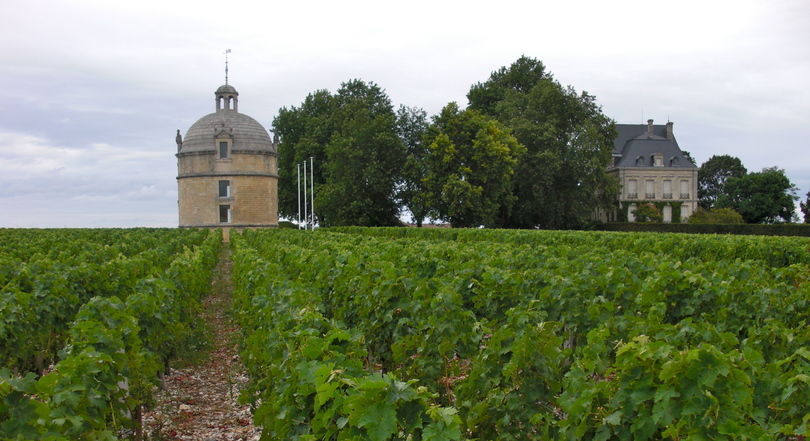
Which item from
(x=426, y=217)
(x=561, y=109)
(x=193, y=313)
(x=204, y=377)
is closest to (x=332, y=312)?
(x=204, y=377)

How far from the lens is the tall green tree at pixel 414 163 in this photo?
4533cm

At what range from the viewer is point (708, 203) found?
3275 inches

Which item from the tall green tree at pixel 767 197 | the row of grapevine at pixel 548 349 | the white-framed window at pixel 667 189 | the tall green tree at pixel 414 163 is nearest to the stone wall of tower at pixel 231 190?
the tall green tree at pixel 414 163

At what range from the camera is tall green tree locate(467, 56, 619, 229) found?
4688cm

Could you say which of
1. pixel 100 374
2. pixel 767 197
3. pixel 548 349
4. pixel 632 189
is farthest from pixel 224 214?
Answer: pixel 767 197

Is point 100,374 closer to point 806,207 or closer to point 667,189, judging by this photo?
point 667,189

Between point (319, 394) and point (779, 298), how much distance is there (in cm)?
592

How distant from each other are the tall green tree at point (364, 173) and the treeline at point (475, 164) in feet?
0.25

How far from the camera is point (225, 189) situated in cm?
5441

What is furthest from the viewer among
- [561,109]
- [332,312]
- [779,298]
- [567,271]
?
[561,109]

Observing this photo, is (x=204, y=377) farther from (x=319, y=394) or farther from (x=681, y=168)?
(x=681, y=168)

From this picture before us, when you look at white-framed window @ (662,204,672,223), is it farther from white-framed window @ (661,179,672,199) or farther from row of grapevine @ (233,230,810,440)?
row of grapevine @ (233,230,810,440)

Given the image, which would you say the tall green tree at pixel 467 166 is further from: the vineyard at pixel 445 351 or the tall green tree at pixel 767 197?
the tall green tree at pixel 767 197

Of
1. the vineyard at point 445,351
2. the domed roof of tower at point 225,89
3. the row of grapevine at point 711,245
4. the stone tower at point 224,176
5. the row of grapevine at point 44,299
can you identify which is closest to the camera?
the vineyard at point 445,351
